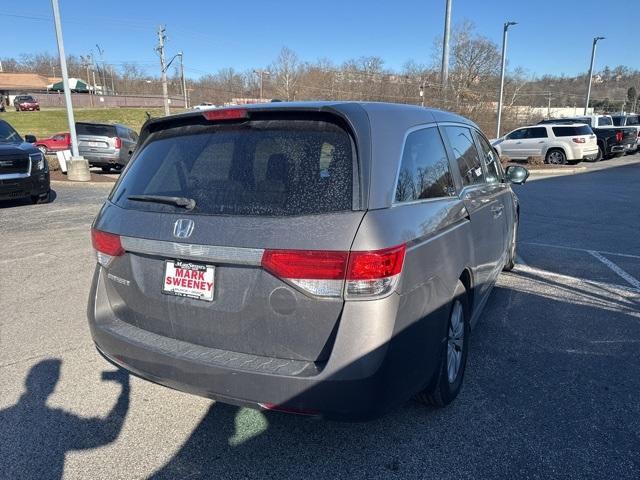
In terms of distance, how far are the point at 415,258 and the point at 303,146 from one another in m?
0.75

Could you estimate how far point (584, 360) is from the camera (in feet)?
Result: 11.8

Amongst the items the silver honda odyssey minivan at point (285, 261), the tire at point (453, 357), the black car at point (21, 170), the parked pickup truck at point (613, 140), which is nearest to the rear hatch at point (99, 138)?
the black car at point (21, 170)

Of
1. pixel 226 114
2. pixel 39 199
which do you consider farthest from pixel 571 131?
pixel 226 114

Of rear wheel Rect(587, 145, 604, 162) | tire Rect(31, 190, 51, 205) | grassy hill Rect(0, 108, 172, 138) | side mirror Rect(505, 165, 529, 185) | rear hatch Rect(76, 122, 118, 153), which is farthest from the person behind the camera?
grassy hill Rect(0, 108, 172, 138)

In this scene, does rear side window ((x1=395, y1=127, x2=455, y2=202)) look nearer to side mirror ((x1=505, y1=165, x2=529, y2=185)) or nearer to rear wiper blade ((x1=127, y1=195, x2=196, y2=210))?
rear wiper blade ((x1=127, y1=195, x2=196, y2=210))

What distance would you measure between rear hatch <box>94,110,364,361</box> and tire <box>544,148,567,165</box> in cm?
2173

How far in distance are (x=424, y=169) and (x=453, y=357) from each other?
1184 millimetres

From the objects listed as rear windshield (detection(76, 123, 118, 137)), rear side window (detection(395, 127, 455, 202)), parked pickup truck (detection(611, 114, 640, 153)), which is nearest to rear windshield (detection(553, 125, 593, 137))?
parked pickup truck (detection(611, 114, 640, 153))

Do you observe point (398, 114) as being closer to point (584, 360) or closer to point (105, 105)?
point (584, 360)

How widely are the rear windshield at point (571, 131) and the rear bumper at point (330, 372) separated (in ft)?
71.1

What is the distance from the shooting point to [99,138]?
16188mm

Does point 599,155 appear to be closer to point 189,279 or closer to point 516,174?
point 516,174

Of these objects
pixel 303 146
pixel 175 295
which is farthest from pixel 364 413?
pixel 303 146

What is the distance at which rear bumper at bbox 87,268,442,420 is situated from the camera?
212 centimetres
